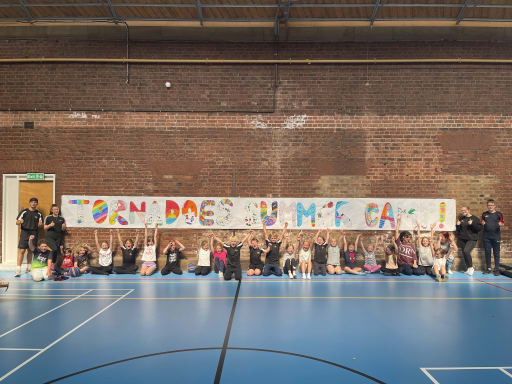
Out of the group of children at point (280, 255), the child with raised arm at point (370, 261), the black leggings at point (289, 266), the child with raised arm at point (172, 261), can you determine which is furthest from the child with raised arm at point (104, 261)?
the child with raised arm at point (370, 261)

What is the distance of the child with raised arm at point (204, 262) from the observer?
32.8 feet

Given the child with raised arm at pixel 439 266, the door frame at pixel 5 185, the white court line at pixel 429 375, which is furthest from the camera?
the door frame at pixel 5 185

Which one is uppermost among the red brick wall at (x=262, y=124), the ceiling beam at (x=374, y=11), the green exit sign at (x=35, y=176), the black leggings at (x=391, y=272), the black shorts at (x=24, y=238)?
the ceiling beam at (x=374, y=11)

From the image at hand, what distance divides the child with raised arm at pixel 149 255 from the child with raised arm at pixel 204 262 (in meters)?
1.30

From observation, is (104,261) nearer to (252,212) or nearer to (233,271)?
(233,271)

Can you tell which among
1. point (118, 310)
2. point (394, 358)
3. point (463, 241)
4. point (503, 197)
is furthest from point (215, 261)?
point (503, 197)

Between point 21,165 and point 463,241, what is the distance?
13.8m

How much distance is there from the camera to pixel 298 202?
10.8 meters

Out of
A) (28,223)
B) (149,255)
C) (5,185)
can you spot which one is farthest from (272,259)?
(5,185)

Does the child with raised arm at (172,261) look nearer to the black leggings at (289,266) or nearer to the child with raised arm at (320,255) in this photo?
the black leggings at (289,266)

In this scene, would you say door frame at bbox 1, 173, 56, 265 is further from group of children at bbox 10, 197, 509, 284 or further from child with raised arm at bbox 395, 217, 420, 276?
child with raised arm at bbox 395, 217, 420, 276

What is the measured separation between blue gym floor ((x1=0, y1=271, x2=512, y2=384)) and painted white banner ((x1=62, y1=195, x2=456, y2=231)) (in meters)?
2.54

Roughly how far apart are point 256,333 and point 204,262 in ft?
16.6

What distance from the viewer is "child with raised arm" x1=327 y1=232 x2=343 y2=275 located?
32.9ft
